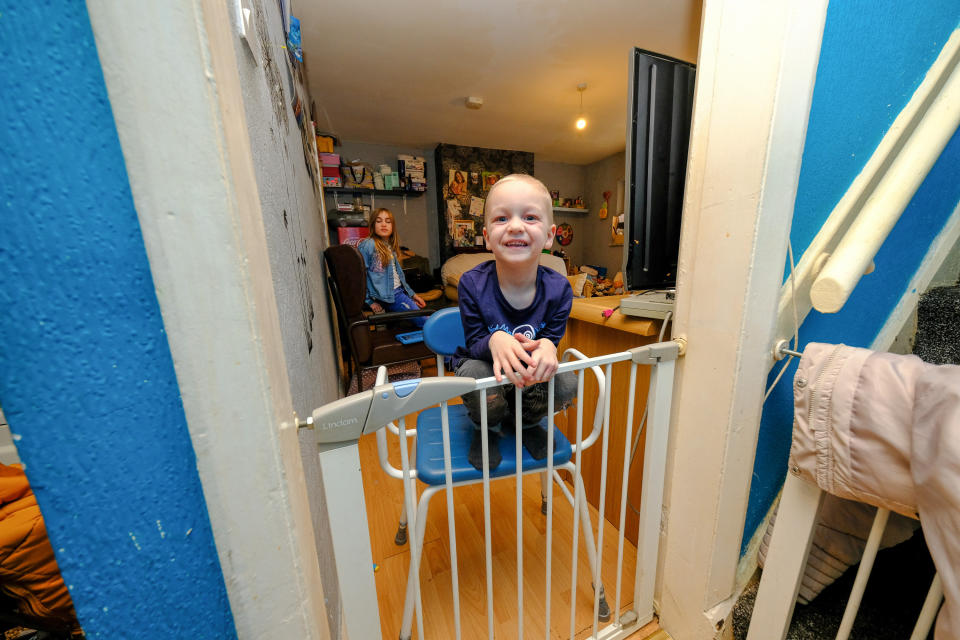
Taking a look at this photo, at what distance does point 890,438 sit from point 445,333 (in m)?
0.95

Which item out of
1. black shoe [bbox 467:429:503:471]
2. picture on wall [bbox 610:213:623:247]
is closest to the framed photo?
picture on wall [bbox 610:213:623:247]

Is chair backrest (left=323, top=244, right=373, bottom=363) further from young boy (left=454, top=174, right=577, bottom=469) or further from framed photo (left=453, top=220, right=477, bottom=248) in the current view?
framed photo (left=453, top=220, right=477, bottom=248)

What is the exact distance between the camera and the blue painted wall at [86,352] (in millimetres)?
251

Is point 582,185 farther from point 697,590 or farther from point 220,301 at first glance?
point 220,301

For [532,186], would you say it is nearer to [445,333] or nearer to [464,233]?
[445,333]

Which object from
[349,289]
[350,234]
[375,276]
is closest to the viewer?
[349,289]

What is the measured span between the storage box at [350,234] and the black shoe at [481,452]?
3355 millimetres

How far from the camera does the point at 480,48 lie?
90.8 inches

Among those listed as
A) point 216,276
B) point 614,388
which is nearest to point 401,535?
point 614,388

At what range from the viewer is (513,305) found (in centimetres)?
86

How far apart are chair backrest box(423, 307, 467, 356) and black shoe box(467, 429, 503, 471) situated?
1.03 feet

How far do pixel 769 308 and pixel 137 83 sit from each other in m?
1.01

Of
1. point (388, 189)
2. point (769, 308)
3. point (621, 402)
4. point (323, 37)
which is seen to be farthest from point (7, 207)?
point (388, 189)

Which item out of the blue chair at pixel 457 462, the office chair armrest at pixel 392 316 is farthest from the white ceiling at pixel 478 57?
the blue chair at pixel 457 462
